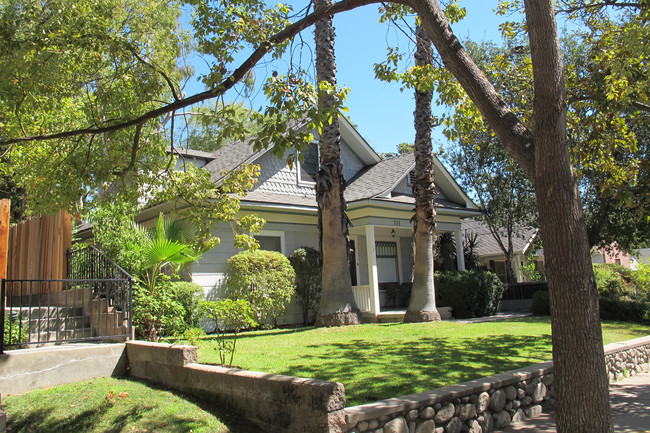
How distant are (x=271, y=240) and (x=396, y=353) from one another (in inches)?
→ 309

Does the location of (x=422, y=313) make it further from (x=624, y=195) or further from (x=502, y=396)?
(x=624, y=195)

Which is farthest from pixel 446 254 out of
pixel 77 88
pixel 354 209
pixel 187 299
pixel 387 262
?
pixel 77 88

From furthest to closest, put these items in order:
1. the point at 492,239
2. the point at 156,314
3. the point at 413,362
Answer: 1. the point at 492,239
2. the point at 156,314
3. the point at 413,362

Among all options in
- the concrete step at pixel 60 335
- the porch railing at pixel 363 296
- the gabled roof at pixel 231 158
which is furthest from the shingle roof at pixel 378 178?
the concrete step at pixel 60 335

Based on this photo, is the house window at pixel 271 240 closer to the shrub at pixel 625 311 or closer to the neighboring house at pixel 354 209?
the neighboring house at pixel 354 209

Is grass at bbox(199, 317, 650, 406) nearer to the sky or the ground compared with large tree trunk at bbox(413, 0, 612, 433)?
nearer to the ground

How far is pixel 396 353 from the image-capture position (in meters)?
8.47

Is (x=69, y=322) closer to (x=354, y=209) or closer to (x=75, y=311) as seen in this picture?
(x=75, y=311)

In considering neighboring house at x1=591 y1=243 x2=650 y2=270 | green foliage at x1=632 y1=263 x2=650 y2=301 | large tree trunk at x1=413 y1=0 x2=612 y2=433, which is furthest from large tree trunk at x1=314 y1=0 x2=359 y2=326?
neighboring house at x1=591 y1=243 x2=650 y2=270

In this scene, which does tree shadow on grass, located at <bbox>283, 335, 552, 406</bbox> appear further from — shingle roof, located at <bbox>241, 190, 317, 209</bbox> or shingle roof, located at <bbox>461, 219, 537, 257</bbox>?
shingle roof, located at <bbox>461, 219, 537, 257</bbox>

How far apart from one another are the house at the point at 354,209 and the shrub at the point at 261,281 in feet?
3.86

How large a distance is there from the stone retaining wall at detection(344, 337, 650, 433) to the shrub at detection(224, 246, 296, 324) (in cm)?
719

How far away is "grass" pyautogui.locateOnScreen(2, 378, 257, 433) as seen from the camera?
5.35m

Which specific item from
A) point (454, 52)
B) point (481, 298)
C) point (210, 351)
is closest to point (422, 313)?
point (481, 298)
